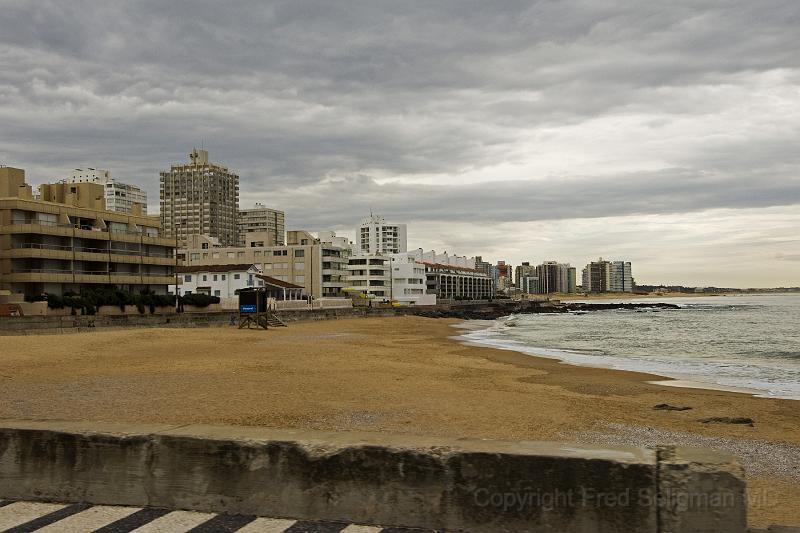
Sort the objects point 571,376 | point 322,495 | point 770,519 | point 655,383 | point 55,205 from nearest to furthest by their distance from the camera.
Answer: point 322,495 < point 770,519 < point 655,383 < point 571,376 < point 55,205

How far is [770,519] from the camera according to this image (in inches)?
289

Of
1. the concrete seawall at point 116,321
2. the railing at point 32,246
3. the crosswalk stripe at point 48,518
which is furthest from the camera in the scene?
the railing at point 32,246

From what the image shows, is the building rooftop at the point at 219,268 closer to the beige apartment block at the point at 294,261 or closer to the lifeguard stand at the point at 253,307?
the beige apartment block at the point at 294,261

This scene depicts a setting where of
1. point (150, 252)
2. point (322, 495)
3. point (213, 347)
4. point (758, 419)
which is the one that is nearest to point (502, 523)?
point (322, 495)

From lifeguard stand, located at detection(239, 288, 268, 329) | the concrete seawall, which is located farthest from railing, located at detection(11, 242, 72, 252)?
lifeguard stand, located at detection(239, 288, 268, 329)

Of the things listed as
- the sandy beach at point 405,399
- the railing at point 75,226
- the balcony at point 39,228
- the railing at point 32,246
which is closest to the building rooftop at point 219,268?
the railing at point 75,226

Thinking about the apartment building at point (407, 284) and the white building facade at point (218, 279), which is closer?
the white building facade at point (218, 279)

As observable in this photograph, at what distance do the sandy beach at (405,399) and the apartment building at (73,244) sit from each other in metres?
37.2

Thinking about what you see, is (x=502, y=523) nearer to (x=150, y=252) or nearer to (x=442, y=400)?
(x=442, y=400)

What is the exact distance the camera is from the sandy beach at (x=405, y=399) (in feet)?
41.5

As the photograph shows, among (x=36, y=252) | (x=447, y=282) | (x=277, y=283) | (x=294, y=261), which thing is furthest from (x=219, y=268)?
(x=447, y=282)

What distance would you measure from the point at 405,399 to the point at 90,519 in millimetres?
11983

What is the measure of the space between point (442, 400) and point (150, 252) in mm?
69543

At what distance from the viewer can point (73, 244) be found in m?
68.1
